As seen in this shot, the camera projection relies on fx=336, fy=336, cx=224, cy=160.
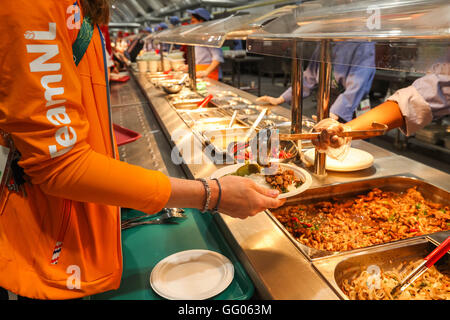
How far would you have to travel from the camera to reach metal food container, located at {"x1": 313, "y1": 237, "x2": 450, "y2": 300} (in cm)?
99

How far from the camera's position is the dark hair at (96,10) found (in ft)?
2.74

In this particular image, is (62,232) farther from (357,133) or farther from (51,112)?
(357,133)

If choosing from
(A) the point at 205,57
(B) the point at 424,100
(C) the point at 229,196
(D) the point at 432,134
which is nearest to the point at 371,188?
(B) the point at 424,100

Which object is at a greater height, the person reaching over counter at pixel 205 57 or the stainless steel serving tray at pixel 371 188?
the person reaching over counter at pixel 205 57

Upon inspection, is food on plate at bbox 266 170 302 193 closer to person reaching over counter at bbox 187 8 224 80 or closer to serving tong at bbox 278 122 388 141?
serving tong at bbox 278 122 388 141

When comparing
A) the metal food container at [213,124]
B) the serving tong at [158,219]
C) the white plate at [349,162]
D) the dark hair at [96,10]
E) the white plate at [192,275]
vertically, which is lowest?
the white plate at [192,275]

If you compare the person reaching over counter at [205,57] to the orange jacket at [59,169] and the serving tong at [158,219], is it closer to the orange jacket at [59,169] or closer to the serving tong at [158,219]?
the serving tong at [158,219]

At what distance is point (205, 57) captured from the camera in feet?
18.8

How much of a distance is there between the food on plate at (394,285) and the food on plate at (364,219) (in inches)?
5.4

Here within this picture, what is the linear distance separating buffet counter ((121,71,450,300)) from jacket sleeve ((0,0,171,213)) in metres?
0.42

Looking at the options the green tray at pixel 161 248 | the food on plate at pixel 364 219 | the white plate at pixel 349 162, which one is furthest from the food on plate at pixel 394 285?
the white plate at pixel 349 162

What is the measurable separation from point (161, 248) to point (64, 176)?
2.02 feet

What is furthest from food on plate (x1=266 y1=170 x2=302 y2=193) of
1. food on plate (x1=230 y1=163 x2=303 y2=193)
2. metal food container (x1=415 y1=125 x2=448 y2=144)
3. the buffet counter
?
metal food container (x1=415 y1=125 x2=448 y2=144)
